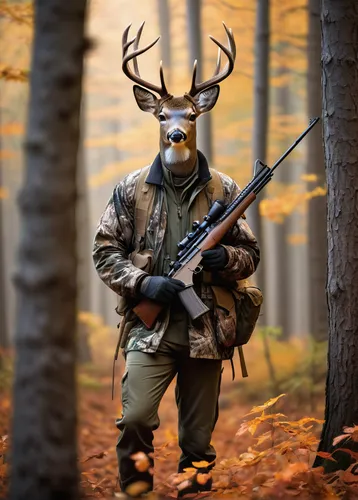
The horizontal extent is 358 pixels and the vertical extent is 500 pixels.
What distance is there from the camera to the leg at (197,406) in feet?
16.1

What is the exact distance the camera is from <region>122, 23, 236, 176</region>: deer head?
495 cm

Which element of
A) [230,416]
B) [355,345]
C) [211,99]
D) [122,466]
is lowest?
[230,416]

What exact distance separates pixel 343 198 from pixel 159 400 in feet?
6.62

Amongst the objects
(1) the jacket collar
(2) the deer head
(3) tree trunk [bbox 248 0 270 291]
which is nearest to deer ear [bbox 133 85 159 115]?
(2) the deer head

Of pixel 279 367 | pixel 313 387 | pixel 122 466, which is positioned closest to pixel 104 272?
pixel 122 466

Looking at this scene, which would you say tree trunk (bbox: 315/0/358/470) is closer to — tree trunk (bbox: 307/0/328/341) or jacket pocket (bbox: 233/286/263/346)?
jacket pocket (bbox: 233/286/263/346)

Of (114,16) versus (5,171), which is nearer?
(114,16)

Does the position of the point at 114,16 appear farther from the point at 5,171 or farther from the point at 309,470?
the point at 309,470

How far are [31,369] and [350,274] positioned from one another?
2.81 m

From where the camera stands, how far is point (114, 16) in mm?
21797

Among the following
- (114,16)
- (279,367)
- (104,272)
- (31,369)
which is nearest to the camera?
(31,369)

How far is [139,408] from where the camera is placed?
4625 millimetres

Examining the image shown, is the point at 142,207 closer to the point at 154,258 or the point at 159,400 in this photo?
the point at 154,258

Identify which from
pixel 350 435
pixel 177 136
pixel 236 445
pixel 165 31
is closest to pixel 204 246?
pixel 177 136
